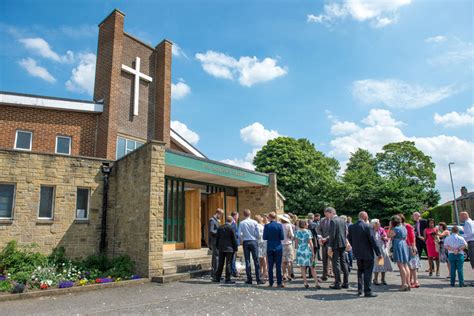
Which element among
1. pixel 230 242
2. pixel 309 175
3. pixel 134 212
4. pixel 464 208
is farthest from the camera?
pixel 464 208

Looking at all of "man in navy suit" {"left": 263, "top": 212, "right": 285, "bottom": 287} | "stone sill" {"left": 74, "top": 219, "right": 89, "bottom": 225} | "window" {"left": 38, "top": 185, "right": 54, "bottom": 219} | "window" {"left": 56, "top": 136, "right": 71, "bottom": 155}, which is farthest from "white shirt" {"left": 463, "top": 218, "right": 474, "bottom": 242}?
"window" {"left": 56, "top": 136, "right": 71, "bottom": 155}

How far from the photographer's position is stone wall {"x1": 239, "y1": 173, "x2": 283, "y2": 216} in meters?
16.0

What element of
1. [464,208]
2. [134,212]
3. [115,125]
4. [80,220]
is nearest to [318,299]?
[134,212]

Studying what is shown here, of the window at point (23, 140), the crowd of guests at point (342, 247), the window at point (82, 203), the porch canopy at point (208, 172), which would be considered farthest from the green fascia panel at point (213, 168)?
the window at point (23, 140)

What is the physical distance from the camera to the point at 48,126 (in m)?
13.8

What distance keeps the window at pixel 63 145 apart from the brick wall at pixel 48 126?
0.15 metres

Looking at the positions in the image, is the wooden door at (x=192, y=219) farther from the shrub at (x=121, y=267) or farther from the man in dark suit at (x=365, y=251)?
the man in dark suit at (x=365, y=251)

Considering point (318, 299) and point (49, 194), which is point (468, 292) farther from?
point (49, 194)

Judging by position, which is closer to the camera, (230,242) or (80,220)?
(230,242)

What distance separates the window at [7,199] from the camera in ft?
33.8

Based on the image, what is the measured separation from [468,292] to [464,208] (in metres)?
49.2

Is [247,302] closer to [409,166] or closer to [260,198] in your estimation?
[260,198]

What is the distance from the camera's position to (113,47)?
50.5 feet

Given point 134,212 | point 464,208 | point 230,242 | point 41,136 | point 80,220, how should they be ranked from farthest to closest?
point 464,208 < point 41,136 < point 80,220 < point 134,212 < point 230,242
